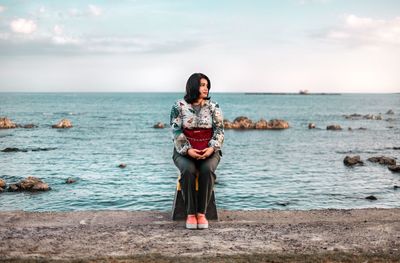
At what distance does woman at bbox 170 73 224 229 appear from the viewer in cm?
790

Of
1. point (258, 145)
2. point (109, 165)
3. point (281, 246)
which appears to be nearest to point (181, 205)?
point (281, 246)

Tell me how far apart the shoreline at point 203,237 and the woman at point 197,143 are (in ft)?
1.33

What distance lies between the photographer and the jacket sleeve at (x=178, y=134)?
314 inches

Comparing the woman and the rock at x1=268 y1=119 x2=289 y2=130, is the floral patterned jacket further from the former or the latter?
the rock at x1=268 y1=119 x2=289 y2=130

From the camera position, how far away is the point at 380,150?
4094 centimetres

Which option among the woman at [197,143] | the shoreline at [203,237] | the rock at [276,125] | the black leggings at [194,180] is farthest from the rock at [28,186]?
the rock at [276,125]

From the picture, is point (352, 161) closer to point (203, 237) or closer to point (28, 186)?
point (28, 186)

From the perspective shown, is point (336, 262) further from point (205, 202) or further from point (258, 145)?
point (258, 145)

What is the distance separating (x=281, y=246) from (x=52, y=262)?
296 cm

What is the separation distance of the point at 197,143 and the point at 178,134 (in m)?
Answer: 0.34

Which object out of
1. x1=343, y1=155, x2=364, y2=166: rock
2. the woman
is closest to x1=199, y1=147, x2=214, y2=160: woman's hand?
the woman

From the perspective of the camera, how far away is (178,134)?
26.5ft

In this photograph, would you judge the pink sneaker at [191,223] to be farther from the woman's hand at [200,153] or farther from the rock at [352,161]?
the rock at [352,161]

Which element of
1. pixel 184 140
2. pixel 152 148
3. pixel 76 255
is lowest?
pixel 152 148
